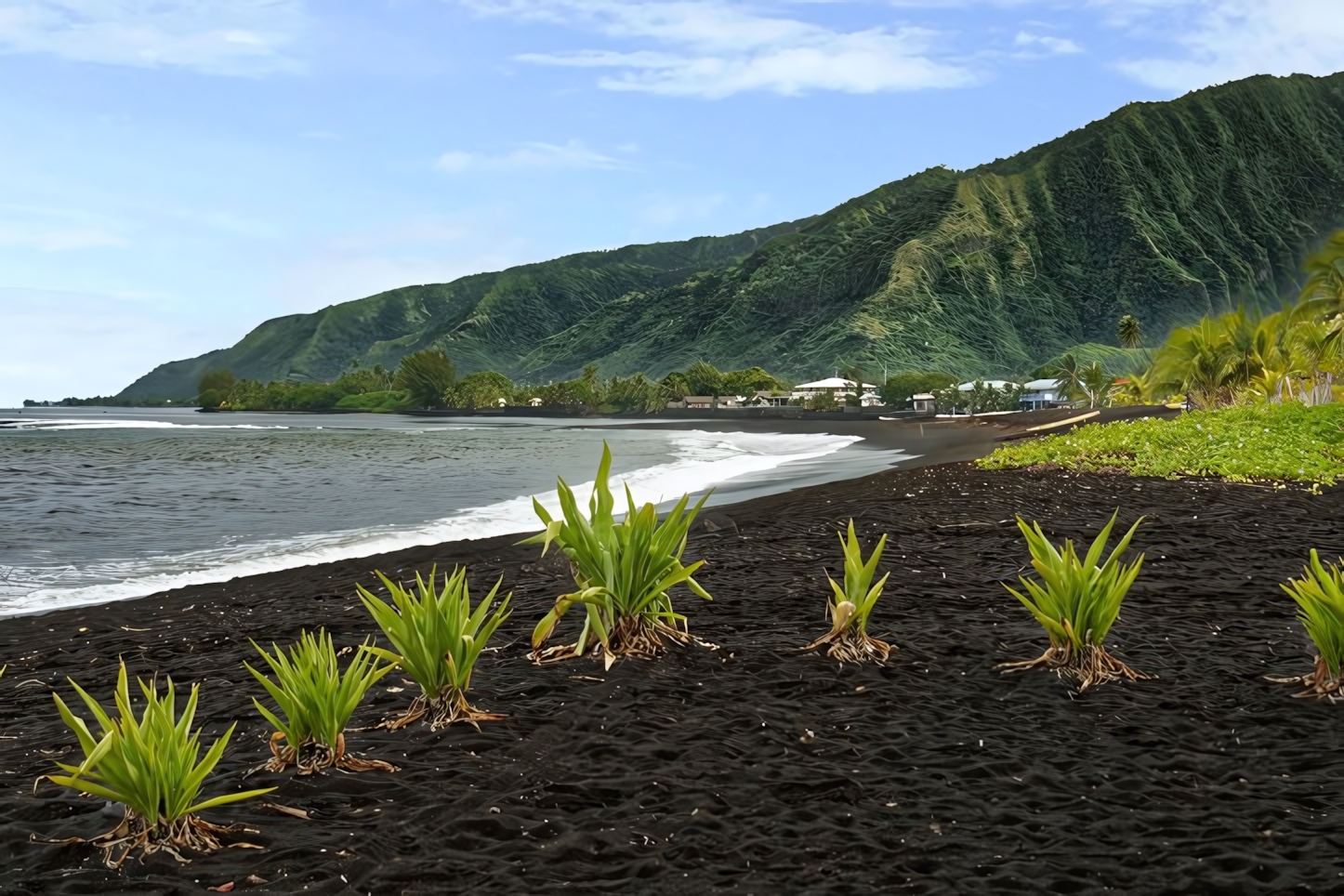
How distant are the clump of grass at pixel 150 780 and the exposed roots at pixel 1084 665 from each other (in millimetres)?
4005

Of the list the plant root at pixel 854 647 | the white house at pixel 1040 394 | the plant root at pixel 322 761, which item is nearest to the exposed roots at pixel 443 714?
the plant root at pixel 322 761

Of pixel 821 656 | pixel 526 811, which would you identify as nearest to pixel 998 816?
pixel 526 811

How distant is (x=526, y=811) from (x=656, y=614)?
2.20 meters

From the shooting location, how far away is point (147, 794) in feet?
11.4

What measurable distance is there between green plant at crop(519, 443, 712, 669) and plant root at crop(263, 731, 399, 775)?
1.55 meters

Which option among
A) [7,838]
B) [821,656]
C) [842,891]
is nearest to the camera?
[842,891]

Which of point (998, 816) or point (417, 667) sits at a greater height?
point (417, 667)

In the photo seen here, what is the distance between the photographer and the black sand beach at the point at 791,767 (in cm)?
336

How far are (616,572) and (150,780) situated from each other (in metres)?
2.80

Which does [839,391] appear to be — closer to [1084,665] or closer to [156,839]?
[1084,665]

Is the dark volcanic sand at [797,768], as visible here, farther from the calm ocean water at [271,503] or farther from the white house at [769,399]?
the white house at [769,399]

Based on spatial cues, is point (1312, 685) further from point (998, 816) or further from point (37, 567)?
point (37, 567)

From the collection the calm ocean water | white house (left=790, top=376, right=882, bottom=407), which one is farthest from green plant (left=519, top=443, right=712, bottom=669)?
white house (left=790, top=376, right=882, bottom=407)

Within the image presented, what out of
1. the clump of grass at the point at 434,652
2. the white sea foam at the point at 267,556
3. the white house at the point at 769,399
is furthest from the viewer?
the white house at the point at 769,399
